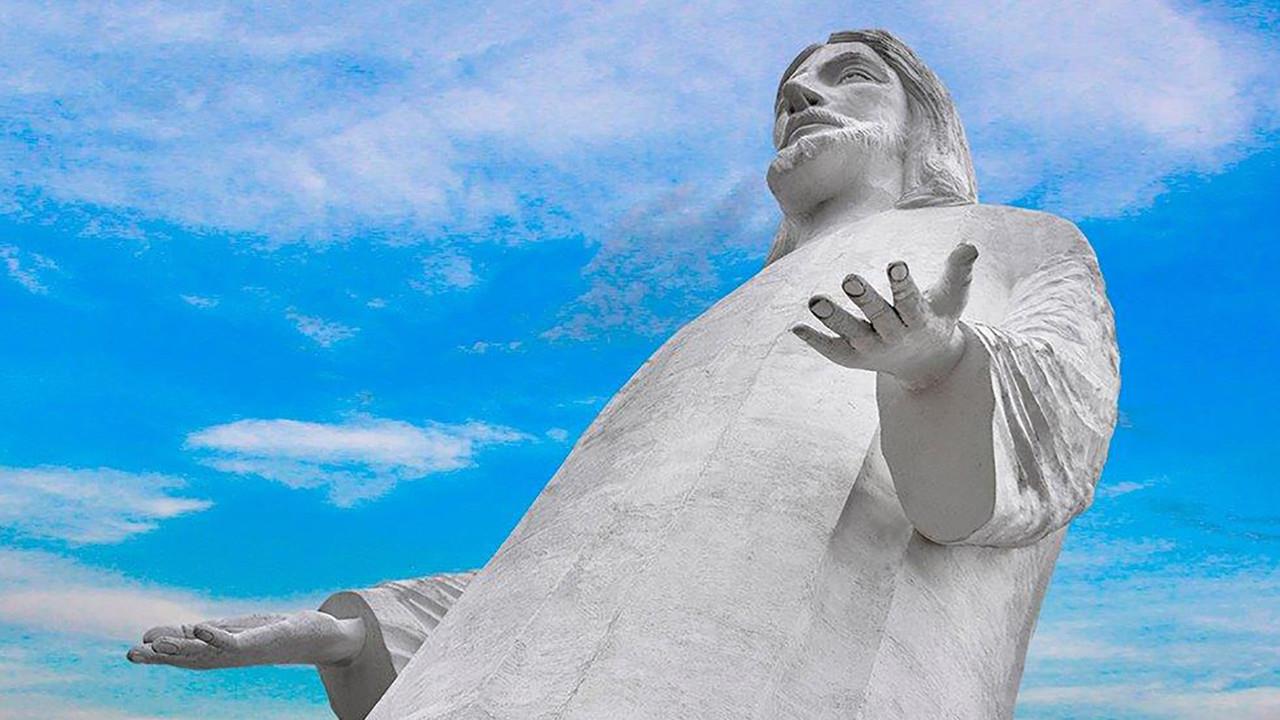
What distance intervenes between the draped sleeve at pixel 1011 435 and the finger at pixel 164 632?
2.50 metres

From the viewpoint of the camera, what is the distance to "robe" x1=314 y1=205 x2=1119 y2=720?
133 inches

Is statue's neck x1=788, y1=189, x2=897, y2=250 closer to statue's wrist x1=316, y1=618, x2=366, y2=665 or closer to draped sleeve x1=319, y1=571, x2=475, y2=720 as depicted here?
draped sleeve x1=319, y1=571, x2=475, y2=720

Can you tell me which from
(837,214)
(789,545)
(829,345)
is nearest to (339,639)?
(789,545)

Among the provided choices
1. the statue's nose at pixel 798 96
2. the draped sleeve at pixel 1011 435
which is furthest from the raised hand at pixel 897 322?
the statue's nose at pixel 798 96

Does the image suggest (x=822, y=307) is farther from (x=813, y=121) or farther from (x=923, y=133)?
(x=923, y=133)

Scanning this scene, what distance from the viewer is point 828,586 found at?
142 inches

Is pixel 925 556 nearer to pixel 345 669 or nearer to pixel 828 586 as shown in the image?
pixel 828 586

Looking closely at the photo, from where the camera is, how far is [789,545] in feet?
12.0

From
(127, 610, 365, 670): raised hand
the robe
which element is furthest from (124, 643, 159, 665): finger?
the robe

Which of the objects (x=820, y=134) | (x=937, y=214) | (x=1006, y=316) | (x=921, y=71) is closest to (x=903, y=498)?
(x=1006, y=316)

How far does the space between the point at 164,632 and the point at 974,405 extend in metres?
2.81

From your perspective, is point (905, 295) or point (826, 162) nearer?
point (905, 295)

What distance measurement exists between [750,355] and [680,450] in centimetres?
46

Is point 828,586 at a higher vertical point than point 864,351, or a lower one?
lower
